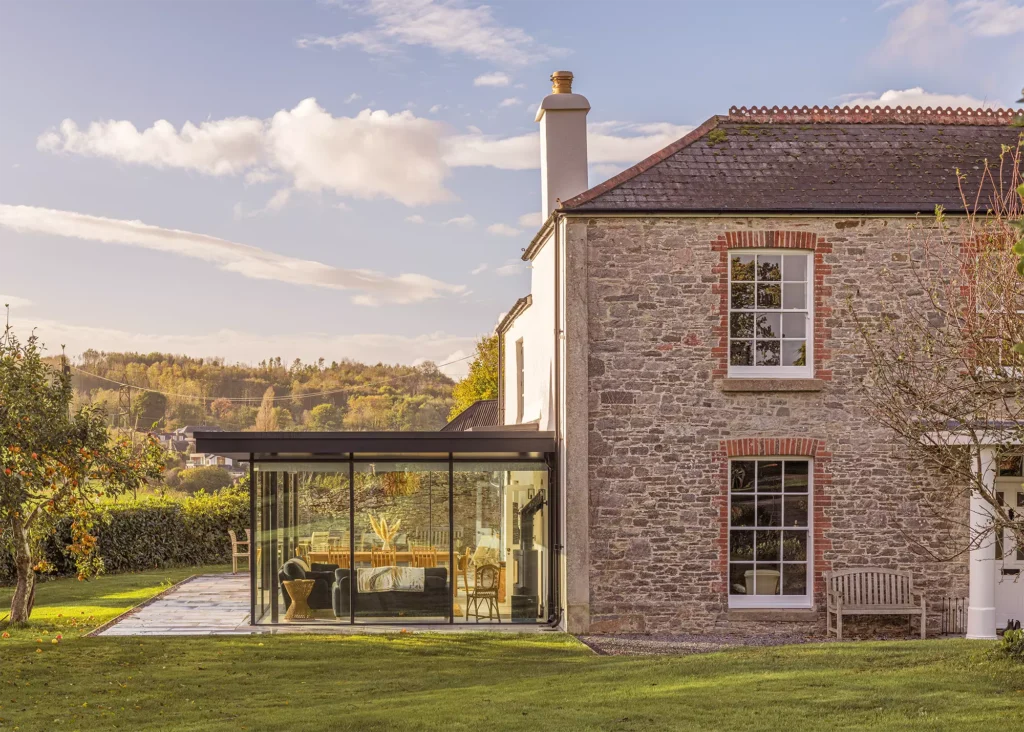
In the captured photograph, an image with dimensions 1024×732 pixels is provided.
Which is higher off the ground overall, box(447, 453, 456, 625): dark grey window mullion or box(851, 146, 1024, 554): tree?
box(851, 146, 1024, 554): tree

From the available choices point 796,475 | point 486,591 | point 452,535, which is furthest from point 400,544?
point 796,475

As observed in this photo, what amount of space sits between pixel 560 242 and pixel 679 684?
6891 millimetres

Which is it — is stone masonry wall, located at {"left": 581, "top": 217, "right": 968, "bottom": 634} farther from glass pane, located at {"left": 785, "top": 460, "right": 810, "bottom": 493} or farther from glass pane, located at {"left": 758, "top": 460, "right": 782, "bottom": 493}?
glass pane, located at {"left": 758, "top": 460, "right": 782, "bottom": 493}

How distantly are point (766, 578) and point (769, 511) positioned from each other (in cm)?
95

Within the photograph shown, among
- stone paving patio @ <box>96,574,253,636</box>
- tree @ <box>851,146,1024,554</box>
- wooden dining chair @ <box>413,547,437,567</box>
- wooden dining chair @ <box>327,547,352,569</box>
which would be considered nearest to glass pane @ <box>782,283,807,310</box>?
tree @ <box>851,146,1024,554</box>

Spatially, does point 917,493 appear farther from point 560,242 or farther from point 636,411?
point 560,242

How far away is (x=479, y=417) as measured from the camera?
30.0 m

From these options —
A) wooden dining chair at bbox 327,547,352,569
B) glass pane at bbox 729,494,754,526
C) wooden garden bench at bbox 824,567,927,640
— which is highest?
glass pane at bbox 729,494,754,526

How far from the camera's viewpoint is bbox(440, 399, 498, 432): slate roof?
29.1 metres

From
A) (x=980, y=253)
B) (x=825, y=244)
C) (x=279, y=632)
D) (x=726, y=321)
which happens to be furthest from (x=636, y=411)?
(x=279, y=632)

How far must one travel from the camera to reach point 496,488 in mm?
16922

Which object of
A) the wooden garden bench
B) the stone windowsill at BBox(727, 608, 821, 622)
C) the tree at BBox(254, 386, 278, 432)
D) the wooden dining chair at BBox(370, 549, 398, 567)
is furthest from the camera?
the tree at BBox(254, 386, 278, 432)

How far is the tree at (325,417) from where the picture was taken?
5694 cm

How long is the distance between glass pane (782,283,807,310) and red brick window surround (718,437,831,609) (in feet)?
6.18
